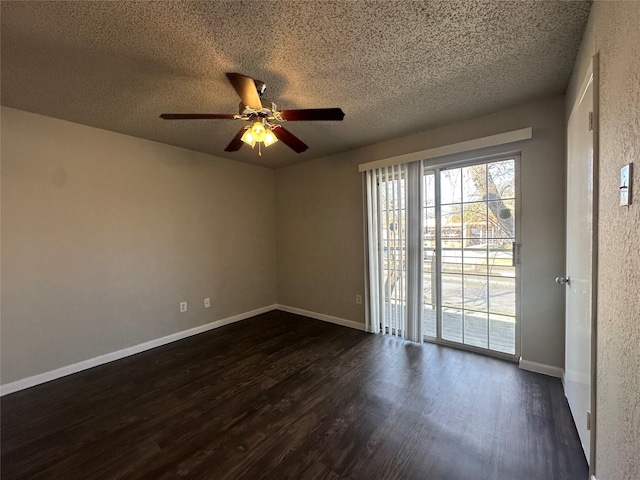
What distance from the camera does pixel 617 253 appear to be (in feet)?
3.48

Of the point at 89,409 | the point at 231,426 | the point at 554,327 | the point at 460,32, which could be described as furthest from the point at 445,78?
the point at 89,409

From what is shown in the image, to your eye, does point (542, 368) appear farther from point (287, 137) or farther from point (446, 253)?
point (287, 137)

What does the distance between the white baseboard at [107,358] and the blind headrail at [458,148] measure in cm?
291

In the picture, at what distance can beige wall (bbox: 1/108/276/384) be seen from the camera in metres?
2.37

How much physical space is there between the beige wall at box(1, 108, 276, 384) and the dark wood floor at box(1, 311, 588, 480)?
1.49 ft

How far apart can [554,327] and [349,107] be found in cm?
264

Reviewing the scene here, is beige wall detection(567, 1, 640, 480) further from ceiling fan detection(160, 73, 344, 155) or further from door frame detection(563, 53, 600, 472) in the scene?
ceiling fan detection(160, 73, 344, 155)

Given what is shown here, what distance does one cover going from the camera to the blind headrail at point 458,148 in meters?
2.44

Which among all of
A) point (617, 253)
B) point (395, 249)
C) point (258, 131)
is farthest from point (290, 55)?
point (395, 249)

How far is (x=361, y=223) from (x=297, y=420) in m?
2.39

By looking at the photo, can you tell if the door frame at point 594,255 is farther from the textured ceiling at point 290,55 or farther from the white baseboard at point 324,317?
the white baseboard at point 324,317

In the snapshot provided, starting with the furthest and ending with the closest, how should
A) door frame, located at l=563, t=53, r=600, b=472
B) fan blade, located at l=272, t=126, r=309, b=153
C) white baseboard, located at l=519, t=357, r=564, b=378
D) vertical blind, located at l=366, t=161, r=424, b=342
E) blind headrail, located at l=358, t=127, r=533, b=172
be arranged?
vertical blind, located at l=366, t=161, r=424, b=342 < blind headrail, located at l=358, t=127, r=533, b=172 < white baseboard, located at l=519, t=357, r=564, b=378 < fan blade, located at l=272, t=126, r=309, b=153 < door frame, located at l=563, t=53, r=600, b=472

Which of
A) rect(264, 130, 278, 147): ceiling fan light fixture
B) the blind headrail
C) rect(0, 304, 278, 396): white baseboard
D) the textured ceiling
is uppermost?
the textured ceiling

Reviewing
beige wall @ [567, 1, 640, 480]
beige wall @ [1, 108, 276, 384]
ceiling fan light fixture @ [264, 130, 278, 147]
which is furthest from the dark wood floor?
ceiling fan light fixture @ [264, 130, 278, 147]
